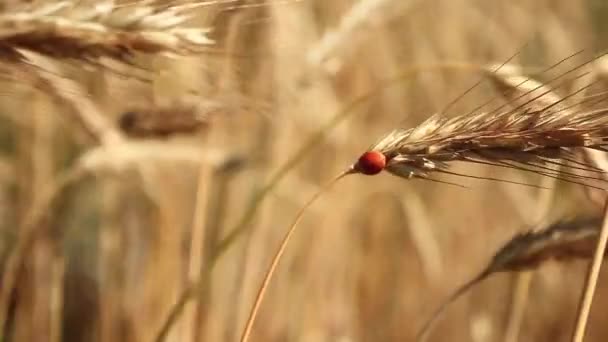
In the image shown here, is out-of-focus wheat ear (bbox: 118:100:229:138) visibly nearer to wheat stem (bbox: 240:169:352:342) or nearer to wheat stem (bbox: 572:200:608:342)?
wheat stem (bbox: 240:169:352:342)

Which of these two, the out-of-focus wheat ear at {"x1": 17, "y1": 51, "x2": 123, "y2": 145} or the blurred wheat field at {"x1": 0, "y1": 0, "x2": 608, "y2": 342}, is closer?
the out-of-focus wheat ear at {"x1": 17, "y1": 51, "x2": 123, "y2": 145}

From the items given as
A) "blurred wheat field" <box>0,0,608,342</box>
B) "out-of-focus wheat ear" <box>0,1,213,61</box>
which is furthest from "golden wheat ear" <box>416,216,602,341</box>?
"out-of-focus wheat ear" <box>0,1,213,61</box>

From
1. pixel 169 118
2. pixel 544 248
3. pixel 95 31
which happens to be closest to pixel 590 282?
pixel 544 248

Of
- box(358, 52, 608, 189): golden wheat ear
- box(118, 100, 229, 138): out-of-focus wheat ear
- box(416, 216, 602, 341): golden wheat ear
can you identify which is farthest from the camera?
box(118, 100, 229, 138): out-of-focus wheat ear

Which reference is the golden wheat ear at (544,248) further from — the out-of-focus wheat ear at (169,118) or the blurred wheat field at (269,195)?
the out-of-focus wheat ear at (169,118)

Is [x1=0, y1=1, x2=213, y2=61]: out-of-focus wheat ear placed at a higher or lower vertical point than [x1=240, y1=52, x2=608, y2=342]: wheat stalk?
higher

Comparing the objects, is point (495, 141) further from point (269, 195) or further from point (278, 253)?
point (269, 195)

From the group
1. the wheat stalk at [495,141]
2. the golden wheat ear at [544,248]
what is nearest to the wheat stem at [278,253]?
the wheat stalk at [495,141]
